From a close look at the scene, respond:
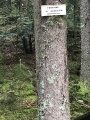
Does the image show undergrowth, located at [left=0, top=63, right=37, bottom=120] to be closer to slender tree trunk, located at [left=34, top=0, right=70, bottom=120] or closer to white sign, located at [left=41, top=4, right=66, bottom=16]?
slender tree trunk, located at [left=34, top=0, right=70, bottom=120]

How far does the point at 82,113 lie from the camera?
5730 mm

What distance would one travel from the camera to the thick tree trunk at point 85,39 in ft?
23.9

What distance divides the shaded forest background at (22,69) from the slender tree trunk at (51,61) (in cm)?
142

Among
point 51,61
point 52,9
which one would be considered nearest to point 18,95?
point 51,61

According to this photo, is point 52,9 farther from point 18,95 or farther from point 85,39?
point 85,39

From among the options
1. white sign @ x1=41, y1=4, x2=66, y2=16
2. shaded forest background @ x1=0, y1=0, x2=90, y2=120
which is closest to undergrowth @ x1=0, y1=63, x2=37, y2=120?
shaded forest background @ x1=0, y1=0, x2=90, y2=120

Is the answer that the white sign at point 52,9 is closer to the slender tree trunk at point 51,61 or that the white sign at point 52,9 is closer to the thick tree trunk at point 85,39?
the slender tree trunk at point 51,61

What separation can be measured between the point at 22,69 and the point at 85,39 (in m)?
2.38

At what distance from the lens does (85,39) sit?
7.50 metres

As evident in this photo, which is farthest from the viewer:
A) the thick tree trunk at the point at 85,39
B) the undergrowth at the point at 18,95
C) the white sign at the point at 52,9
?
the thick tree trunk at the point at 85,39

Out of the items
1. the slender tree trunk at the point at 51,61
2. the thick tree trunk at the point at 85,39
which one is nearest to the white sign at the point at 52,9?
the slender tree trunk at the point at 51,61

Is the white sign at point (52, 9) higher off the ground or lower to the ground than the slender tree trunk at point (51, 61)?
higher

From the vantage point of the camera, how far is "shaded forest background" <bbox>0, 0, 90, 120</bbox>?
19.7 ft

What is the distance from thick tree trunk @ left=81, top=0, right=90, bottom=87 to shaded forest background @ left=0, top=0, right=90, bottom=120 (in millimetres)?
317
